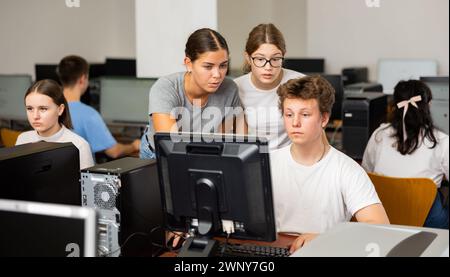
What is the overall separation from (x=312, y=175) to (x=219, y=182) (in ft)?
1.92

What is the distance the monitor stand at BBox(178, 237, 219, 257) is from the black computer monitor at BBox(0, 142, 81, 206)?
524 millimetres

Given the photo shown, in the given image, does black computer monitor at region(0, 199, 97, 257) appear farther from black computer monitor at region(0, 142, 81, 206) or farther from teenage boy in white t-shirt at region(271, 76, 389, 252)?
teenage boy in white t-shirt at region(271, 76, 389, 252)

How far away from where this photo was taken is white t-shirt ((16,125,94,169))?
2637 mm

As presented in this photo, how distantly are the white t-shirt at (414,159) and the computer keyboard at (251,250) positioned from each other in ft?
4.34

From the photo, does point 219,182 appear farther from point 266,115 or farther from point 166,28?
point 166,28

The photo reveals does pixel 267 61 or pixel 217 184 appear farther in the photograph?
pixel 267 61

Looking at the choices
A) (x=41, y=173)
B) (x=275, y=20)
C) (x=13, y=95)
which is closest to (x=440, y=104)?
(x=41, y=173)

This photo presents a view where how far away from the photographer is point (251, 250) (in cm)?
194

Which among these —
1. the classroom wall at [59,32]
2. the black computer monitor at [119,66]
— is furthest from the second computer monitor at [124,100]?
the black computer monitor at [119,66]

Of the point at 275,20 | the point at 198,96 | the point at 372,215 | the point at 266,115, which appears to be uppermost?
the point at 275,20

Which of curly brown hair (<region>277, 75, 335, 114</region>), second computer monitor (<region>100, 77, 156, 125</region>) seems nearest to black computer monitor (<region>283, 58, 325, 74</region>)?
second computer monitor (<region>100, 77, 156, 125</region>)

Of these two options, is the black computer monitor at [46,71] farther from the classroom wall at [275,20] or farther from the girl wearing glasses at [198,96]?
the girl wearing glasses at [198,96]
